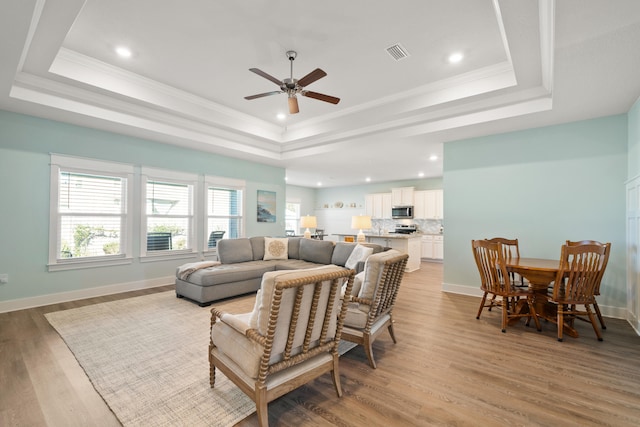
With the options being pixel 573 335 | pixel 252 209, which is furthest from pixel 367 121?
pixel 573 335

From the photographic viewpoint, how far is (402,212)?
387 inches

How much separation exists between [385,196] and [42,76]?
9257 millimetres

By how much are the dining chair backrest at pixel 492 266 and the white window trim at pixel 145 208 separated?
502 centimetres

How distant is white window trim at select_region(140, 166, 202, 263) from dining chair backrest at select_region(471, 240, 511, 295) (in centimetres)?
502

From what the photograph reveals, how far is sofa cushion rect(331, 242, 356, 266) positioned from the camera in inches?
197

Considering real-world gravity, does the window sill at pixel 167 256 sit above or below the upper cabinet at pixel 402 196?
below

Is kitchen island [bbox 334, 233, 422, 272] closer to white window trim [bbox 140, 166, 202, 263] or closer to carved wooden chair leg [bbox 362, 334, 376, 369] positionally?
white window trim [bbox 140, 166, 202, 263]

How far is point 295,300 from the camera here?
1638mm

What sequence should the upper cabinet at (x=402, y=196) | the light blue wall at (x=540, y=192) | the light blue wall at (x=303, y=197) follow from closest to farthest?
the light blue wall at (x=540, y=192), the upper cabinet at (x=402, y=196), the light blue wall at (x=303, y=197)

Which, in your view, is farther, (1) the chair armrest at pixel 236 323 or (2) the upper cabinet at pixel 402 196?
(2) the upper cabinet at pixel 402 196

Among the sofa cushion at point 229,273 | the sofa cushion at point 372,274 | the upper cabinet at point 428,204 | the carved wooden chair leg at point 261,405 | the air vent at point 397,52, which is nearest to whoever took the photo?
the carved wooden chair leg at point 261,405

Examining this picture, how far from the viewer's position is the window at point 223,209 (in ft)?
20.0

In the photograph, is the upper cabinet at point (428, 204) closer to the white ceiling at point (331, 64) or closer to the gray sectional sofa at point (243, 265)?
the white ceiling at point (331, 64)

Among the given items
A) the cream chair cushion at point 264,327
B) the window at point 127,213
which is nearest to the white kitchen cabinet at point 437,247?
the window at point 127,213
